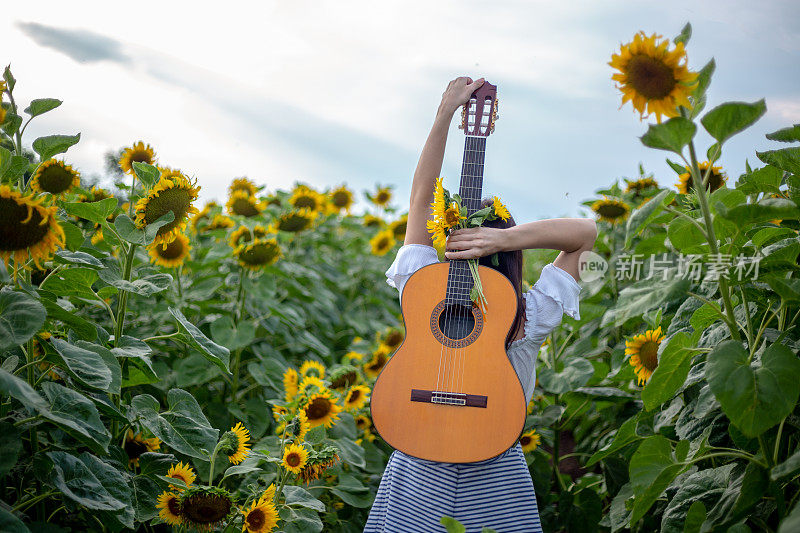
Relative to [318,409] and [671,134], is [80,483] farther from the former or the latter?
[671,134]

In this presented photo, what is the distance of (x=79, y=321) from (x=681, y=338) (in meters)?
1.53

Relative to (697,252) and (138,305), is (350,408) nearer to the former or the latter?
(138,305)

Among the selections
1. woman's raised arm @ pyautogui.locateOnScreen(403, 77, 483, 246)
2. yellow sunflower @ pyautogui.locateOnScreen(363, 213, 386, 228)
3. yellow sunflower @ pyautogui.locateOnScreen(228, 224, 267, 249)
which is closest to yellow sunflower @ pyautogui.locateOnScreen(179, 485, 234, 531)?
woman's raised arm @ pyautogui.locateOnScreen(403, 77, 483, 246)

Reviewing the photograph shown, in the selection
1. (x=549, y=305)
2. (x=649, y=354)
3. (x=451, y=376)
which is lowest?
(x=451, y=376)

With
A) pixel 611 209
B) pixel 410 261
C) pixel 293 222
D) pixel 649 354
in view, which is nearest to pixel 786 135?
pixel 649 354

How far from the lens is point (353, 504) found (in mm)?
2332

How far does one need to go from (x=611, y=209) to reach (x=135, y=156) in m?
2.26

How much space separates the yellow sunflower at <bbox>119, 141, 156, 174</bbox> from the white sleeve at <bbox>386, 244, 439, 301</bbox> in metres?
1.24

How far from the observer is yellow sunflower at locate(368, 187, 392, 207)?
5102mm

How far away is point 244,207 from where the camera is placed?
3.39 metres

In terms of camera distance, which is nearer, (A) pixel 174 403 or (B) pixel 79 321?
(B) pixel 79 321

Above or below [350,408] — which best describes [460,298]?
above

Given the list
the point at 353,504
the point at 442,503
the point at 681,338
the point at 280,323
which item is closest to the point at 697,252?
the point at 681,338

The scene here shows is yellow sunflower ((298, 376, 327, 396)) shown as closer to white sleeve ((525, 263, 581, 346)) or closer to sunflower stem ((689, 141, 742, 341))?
white sleeve ((525, 263, 581, 346))
